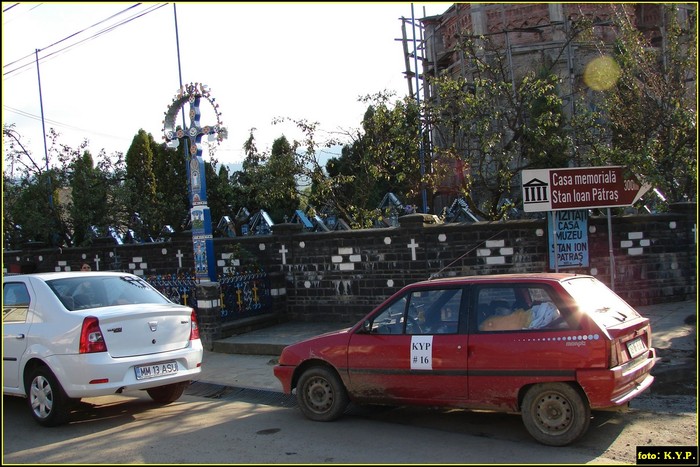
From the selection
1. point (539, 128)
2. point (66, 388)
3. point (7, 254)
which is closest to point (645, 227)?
point (539, 128)

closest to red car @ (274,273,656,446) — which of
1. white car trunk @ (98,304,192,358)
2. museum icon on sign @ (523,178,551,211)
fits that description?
white car trunk @ (98,304,192,358)

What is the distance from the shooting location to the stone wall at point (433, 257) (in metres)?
11.5

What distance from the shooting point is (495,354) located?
5945 mm

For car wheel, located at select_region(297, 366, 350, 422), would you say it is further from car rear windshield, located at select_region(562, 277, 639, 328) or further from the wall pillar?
the wall pillar

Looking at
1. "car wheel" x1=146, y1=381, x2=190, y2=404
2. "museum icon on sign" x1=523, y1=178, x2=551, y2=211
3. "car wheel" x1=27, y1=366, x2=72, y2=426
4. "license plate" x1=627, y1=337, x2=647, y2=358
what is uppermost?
"museum icon on sign" x1=523, y1=178, x2=551, y2=211

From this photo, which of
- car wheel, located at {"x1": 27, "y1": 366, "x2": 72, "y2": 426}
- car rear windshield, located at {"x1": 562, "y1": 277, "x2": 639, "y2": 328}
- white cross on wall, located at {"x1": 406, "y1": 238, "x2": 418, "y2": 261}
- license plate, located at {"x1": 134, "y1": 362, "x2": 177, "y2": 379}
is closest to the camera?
car rear windshield, located at {"x1": 562, "y1": 277, "x2": 639, "y2": 328}

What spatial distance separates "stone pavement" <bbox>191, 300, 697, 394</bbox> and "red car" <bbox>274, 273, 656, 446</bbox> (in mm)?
1868

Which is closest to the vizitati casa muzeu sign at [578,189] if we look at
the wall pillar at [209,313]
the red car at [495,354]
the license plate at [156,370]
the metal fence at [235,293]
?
the red car at [495,354]

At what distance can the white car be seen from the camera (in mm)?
6773

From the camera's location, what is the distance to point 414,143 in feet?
44.4

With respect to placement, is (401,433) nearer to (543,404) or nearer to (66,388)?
(543,404)

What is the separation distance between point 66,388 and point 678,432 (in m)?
6.08

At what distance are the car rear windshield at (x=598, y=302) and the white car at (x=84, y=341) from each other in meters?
4.38

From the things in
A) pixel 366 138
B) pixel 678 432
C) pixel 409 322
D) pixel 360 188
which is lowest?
pixel 678 432
